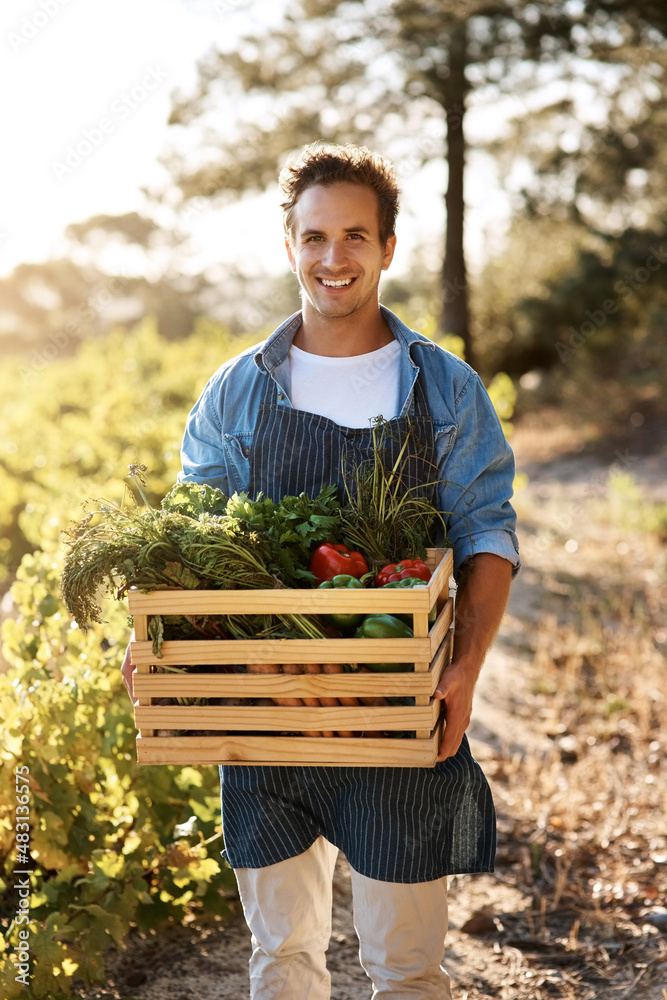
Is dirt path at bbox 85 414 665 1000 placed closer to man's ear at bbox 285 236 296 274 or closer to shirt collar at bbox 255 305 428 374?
shirt collar at bbox 255 305 428 374

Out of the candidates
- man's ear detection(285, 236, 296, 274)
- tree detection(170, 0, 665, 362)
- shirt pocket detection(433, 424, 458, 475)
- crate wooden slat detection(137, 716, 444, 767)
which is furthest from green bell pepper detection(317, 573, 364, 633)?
tree detection(170, 0, 665, 362)

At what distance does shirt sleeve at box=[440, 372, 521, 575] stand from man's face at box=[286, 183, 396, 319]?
0.35 m

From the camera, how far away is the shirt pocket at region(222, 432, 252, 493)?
2.35m

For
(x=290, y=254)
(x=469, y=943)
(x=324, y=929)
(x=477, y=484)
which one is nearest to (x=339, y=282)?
(x=290, y=254)

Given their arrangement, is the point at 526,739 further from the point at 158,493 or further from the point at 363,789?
the point at 363,789

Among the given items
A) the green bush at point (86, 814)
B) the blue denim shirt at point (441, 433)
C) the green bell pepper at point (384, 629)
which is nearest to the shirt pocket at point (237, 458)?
the blue denim shirt at point (441, 433)

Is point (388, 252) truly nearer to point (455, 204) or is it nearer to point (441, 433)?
point (441, 433)

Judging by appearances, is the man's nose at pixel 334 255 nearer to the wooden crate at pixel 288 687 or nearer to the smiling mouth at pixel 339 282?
the smiling mouth at pixel 339 282

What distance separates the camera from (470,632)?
2127mm

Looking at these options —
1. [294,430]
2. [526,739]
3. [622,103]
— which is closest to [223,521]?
[294,430]

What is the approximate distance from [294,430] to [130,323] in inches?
1255

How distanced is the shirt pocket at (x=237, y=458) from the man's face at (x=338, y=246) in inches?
14.0

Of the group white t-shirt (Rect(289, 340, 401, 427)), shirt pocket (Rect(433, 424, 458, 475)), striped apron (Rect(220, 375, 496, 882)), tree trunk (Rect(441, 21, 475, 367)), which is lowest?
striped apron (Rect(220, 375, 496, 882))

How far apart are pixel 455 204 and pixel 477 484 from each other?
10.5m
